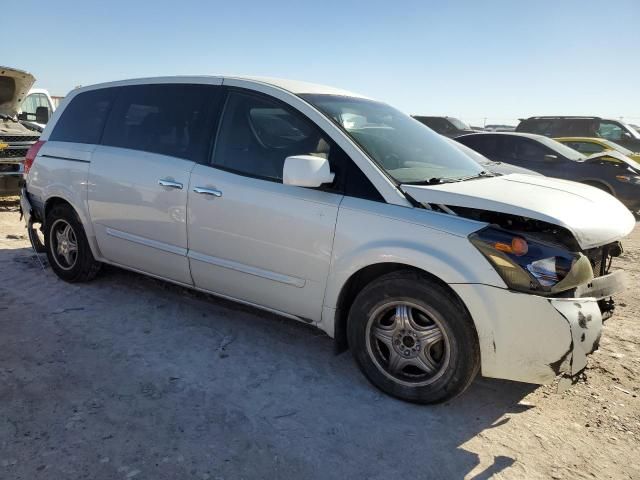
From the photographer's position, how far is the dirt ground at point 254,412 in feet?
8.39

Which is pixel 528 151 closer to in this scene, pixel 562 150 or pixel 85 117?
pixel 562 150

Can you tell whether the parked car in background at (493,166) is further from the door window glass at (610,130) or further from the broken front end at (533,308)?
the door window glass at (610,130)

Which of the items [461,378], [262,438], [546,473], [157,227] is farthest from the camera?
[157,227]

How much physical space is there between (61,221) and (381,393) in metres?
3.39

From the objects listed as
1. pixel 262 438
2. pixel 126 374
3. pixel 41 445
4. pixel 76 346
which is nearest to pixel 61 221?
pixel 76 346

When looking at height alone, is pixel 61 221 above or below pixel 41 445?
above

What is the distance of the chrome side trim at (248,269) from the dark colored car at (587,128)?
624 inches

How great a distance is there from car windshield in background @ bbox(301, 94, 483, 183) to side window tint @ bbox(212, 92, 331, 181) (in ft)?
0.61

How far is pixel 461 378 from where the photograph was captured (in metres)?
2.92

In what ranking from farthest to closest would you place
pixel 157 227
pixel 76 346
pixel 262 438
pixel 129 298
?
pixel 129 298, pixel 157 227, pixel 76 346, pixel 262 438

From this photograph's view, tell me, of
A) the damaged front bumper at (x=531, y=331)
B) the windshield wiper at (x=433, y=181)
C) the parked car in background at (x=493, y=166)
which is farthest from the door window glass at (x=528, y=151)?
the damaged front bumper at (x=531, y=331)

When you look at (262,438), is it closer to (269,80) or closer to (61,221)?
(269,80)

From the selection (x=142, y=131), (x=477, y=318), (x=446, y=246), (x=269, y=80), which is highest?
(x=269, y=80)

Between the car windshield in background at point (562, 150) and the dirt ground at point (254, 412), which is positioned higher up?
the car windshield in background at point (562, 150)
